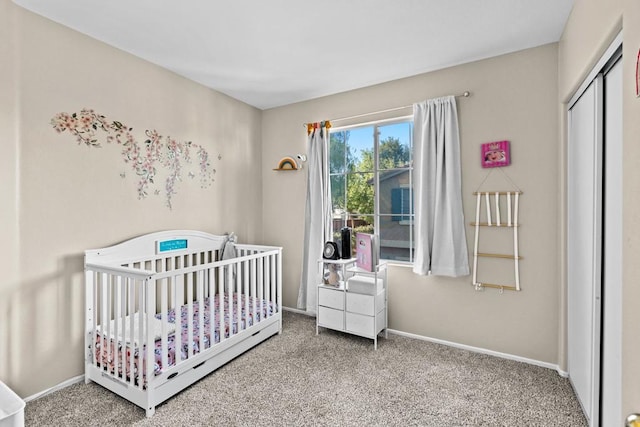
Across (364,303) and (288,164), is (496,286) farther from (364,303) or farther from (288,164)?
(288,164)

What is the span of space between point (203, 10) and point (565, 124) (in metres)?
2.64

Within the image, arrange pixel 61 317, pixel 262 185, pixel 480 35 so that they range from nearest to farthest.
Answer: pixel 61 317 → pixel 480 35 → pixel 262 185

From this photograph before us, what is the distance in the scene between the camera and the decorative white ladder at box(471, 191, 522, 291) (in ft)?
8.06

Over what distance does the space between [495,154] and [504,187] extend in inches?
11.2

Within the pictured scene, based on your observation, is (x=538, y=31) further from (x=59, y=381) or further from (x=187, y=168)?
(x=59, y=381)

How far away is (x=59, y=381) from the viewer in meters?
2.11

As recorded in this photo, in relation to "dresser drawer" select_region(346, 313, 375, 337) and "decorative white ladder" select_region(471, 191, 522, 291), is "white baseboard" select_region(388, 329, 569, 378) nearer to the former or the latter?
"dresser drawer" select_region(346, 313, 375, 337)

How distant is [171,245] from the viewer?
2.77m

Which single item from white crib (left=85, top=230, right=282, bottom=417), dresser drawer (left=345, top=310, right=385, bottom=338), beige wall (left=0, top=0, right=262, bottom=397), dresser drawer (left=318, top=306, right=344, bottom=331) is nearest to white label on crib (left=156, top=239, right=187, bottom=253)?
white crib (left=85, top=230, right=282, bottom=417)

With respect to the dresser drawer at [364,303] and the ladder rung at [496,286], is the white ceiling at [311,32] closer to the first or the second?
the ladder rung at [496,286]

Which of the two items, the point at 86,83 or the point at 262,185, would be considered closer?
the point at 86,83

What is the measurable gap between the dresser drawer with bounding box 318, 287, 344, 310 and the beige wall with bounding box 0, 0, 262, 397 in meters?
1.62

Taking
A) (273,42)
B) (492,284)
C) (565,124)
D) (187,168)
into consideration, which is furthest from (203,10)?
(492,284)

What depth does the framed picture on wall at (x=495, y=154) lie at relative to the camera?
2.49 metres
